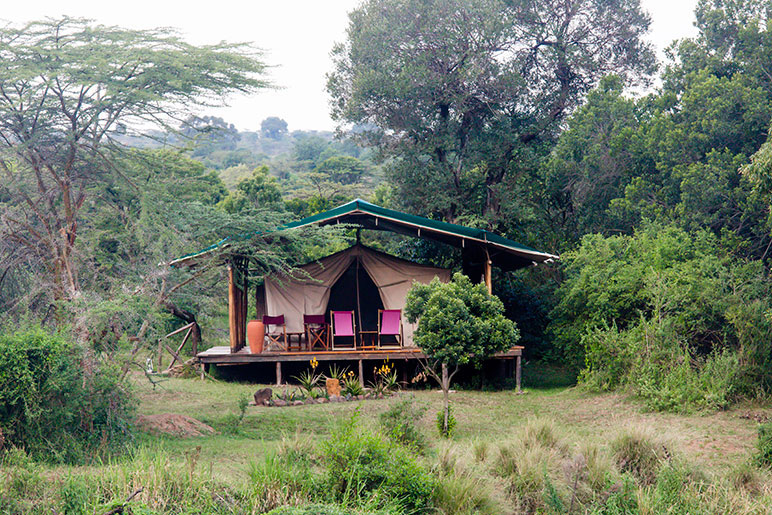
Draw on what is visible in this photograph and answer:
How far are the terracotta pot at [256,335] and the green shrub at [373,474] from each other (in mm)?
7286

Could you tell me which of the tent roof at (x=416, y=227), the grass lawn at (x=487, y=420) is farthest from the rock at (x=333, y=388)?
the tent roof at (x=416, y=227)

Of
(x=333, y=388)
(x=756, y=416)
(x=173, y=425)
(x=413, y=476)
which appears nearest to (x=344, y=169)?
(x=333, y=388)

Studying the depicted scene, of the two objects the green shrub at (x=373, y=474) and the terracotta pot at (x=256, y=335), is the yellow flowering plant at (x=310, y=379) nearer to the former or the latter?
the terracotta pot at (x=256, y=335)

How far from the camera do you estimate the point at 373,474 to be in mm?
6199

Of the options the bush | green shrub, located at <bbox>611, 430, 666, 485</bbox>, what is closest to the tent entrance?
the bush

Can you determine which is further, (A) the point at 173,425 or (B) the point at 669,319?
(B) the point at 669,319

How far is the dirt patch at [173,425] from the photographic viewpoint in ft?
28.9

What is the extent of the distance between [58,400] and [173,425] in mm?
1764

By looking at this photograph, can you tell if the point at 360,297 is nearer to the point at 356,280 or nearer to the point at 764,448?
the point at 356,280

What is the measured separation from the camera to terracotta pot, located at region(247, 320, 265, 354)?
44.3 feet

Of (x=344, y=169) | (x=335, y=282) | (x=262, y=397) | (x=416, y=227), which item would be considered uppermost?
(x=344, y=169)

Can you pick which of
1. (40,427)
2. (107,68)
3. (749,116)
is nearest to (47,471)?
(40,427)

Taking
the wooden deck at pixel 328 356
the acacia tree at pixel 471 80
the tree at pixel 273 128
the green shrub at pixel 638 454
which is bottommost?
the green shrub at pixel 638 454

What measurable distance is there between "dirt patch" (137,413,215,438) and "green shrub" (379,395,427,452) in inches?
98.6
